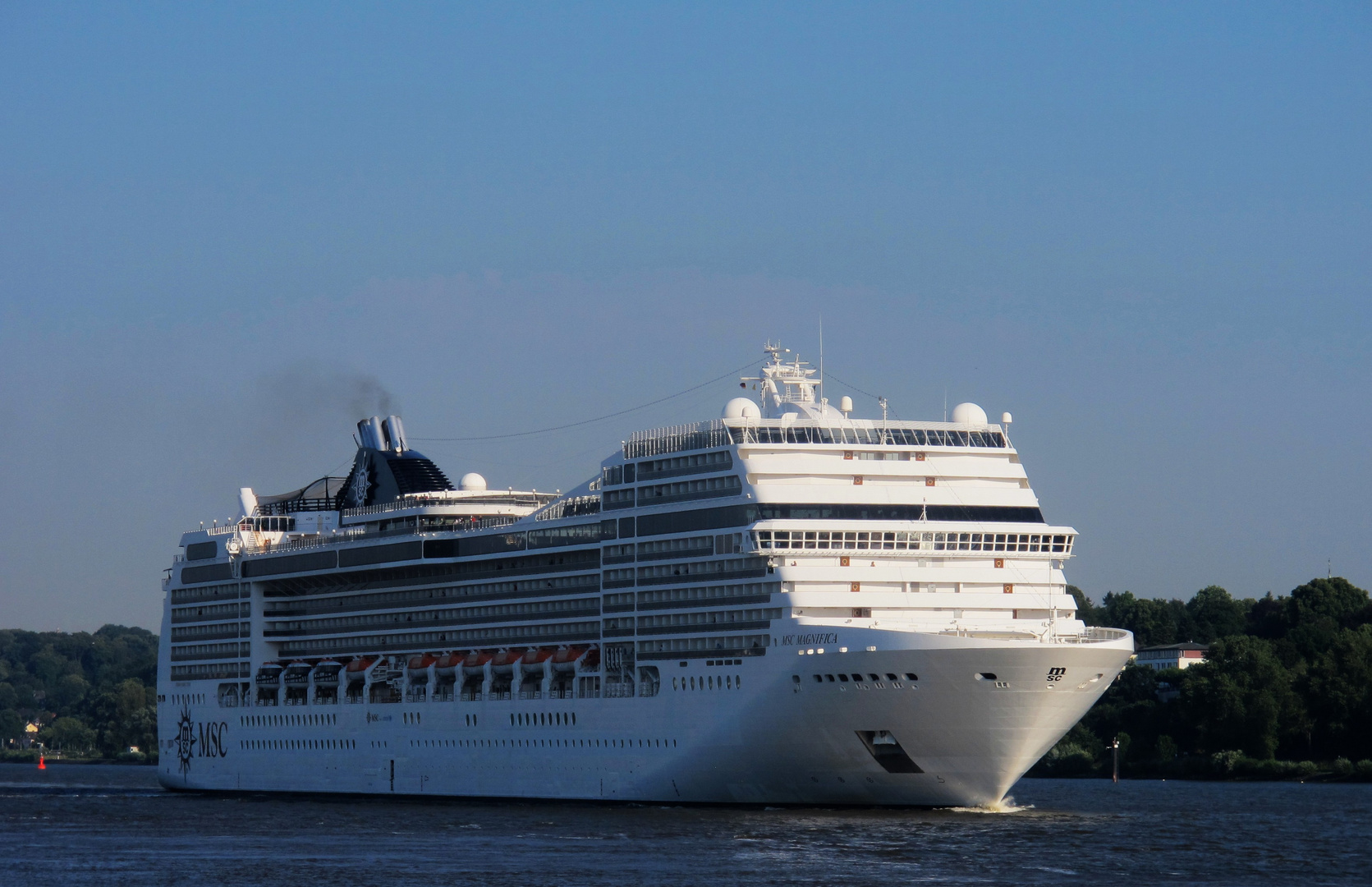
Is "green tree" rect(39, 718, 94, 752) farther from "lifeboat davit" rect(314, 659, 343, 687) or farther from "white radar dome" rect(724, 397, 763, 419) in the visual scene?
"white radar dome" rect(724, 397, 763, 419)

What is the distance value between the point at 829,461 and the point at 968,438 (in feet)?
16.8

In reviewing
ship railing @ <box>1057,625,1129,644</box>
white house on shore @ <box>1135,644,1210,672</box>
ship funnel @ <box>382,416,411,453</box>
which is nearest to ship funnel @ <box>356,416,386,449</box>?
ship funnel @ <box>382,416,411,453</box>

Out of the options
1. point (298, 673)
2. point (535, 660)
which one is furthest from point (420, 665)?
point (298, 673)

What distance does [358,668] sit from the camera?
258 feet

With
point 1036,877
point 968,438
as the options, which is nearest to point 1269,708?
point 968,438

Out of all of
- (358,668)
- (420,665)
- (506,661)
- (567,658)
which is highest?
(567,658)

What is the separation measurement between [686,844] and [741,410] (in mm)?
17203

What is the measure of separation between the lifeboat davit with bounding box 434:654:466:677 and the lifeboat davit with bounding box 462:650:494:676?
423mm

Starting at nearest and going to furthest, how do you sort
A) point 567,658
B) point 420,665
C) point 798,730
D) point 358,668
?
point 798,730
point 567,658
point 420,665
point 358,668

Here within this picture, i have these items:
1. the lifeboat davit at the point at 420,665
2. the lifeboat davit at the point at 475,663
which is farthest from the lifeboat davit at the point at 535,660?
the lifeboat davit at the point at 420,665

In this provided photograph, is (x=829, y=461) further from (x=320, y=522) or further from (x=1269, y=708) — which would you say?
(x=1269, y=708)

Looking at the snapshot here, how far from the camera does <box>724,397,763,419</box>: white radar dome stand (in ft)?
212

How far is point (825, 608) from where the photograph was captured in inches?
2370

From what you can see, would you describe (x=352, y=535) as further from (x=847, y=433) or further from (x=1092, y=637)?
(x=1092, y=637)
